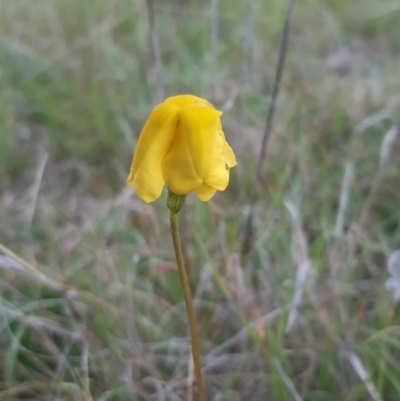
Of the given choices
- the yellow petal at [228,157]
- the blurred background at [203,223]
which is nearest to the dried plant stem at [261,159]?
the blurred background at [203,223]

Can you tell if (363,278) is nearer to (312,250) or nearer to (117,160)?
(312,250)

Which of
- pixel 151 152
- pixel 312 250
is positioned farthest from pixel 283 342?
pixel 151 152

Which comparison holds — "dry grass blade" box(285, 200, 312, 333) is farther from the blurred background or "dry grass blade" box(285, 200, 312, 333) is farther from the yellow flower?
the yellow flower

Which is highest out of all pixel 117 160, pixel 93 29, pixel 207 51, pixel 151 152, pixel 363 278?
pixel 93 29

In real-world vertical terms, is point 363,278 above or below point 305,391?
above

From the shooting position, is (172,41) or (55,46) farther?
(172,41)

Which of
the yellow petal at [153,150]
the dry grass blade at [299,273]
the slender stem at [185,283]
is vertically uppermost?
the dry grass blade at [299,273]

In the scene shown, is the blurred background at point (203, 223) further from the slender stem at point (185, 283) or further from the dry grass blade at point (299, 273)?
the slender stem at point (185, 283)
